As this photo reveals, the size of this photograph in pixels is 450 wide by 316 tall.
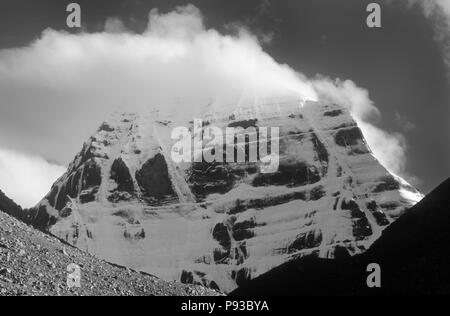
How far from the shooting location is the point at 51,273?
9794cm

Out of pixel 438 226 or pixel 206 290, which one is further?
pixel 438 226

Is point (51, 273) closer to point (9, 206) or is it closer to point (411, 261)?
point (411, 261)

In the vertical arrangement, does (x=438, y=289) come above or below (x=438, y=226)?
below

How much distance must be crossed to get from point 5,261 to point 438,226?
95.8 metres

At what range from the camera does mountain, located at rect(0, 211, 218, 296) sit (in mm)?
92500

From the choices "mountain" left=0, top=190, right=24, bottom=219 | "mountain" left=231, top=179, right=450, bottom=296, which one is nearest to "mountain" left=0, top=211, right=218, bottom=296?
"mountain" left=231, top=179, right=450, bottom=296

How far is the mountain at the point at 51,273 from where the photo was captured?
3642 inches

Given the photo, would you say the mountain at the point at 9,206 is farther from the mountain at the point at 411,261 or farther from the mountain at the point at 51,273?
the mountain at the point at 51,273

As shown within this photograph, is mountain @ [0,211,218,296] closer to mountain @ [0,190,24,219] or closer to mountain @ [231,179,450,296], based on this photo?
mountain @ [231,179,450,296]

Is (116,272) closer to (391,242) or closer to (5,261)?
(5,261)

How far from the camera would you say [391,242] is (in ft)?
616

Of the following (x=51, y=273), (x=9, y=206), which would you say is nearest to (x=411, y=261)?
→ (x=51, y=273)
